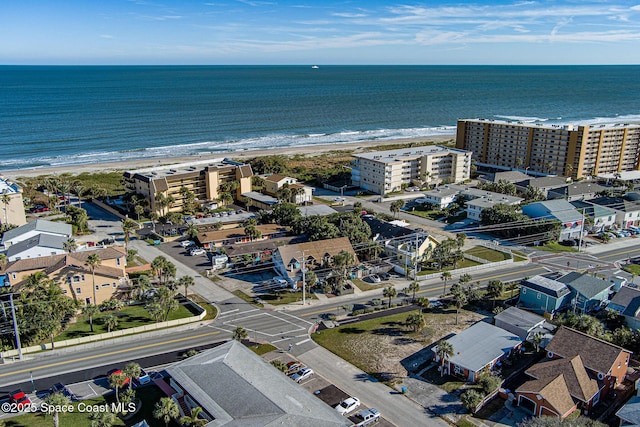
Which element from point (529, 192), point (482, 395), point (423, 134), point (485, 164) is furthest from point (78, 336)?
point (423, 134)

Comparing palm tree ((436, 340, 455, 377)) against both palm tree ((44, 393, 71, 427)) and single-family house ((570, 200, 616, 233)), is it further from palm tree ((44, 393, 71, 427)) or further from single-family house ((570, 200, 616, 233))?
single-family house ((570, 200, 616, 233))

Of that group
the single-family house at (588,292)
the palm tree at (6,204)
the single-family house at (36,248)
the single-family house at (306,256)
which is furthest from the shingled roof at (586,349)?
the palm tree at (6,204)

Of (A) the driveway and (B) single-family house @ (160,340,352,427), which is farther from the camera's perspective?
(A) the driveway

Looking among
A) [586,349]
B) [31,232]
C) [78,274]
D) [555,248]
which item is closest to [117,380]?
[78,274]

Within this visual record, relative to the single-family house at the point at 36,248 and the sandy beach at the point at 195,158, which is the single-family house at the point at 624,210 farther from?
the single-family house at the point at 36,248

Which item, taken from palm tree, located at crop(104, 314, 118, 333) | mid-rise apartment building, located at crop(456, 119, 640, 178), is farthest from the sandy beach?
palm tree, located at crop(104, 314, 118, 333)

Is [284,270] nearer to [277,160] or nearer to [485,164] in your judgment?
[277,160]

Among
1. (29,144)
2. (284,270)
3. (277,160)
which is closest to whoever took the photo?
(284,270)
